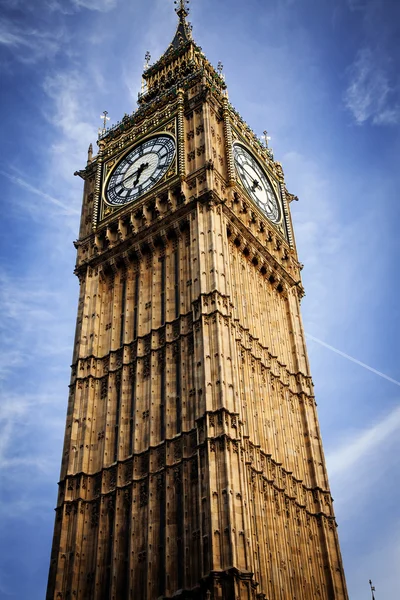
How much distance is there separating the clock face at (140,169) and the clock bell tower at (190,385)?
4.5 inches

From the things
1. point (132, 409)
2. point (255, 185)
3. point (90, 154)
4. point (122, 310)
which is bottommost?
point (132, 409)

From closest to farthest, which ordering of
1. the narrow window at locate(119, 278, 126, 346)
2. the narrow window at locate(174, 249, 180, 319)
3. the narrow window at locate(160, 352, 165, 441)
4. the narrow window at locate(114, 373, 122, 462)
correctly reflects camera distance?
1. the narrow window at locate(160, 352, 165, 441)
2. the narrow window at locate(114, 373, 122, 462)
3. the narrow window at locate(174, 249, 180, 319)
4. the narrow window at locate(119, 278, 126, 346)

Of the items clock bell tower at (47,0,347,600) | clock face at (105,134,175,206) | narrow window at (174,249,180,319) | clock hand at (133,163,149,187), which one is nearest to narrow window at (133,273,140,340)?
clock bell tower at (47,0,347,600)

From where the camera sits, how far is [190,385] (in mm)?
34938

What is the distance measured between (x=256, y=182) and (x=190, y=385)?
17.7m

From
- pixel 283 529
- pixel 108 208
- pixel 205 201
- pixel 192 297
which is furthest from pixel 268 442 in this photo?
pixel 108 208

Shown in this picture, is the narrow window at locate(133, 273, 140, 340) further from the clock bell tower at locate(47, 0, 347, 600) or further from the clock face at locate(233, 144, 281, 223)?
the clock face at locate(233, 144, 281, 223)

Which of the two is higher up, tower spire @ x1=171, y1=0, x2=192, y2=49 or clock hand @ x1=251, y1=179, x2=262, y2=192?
tower spire @ x1=171, y1=0, x2=192, y2=49

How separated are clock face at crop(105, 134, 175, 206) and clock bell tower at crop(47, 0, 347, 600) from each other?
115 mm

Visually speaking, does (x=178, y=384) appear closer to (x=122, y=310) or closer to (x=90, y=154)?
(x=122, y=310)

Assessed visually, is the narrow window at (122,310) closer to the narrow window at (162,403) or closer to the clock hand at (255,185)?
the narrow window at (162,403)

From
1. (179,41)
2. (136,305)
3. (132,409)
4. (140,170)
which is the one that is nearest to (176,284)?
(136,305)

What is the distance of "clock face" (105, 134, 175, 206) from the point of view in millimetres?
46031

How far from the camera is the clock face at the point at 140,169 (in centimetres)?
4603
